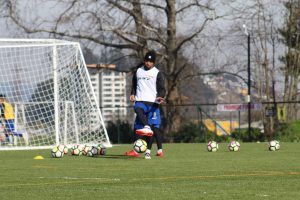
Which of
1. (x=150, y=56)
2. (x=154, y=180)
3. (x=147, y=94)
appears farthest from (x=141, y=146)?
(x=154, y=180)

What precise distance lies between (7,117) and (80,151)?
31.1 ft

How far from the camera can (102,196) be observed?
28.2 ft

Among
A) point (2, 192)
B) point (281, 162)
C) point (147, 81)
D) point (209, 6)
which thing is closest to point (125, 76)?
point (209, 6)

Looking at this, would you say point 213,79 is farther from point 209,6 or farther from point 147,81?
point 147,81

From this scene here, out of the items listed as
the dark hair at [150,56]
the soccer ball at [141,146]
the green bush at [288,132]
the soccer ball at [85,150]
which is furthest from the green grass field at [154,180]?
the green bush at [288,132]

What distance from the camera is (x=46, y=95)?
2781 cm

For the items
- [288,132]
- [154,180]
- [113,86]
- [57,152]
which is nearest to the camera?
[154,180]

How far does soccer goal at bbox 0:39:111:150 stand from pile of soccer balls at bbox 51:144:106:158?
831cm

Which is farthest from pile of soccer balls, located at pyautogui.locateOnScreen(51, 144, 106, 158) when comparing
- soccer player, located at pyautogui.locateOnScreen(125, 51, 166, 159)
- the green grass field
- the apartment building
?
the apartment building

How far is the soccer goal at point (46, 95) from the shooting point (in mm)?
27344

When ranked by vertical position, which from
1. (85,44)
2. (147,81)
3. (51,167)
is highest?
(85,44)

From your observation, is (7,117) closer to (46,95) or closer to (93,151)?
(46,95)

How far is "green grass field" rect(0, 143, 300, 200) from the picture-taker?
28.4ft

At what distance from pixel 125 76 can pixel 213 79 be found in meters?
7.84
